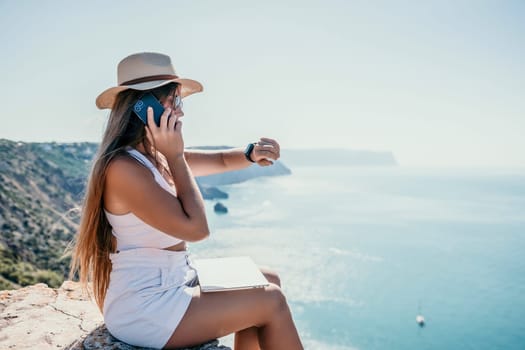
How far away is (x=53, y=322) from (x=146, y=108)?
5.30 ft

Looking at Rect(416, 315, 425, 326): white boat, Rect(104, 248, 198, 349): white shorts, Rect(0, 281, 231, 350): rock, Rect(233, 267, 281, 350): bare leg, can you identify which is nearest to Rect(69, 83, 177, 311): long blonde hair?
Rect(104, 248, 198, 349): white shorts

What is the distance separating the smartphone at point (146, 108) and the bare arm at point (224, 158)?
818 millimetres

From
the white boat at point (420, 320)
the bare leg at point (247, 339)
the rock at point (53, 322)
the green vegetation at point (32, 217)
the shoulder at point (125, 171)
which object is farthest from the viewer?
the white boat at point (420, 320)

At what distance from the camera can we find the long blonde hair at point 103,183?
5.21ft

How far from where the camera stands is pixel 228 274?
177 cm

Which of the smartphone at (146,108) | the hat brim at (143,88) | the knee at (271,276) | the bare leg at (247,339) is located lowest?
the bare leg at (247,339)

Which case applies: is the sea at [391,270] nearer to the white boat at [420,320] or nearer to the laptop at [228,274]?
the white boat at [420,320]

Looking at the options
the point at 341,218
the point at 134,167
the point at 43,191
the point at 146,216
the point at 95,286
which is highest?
the point at 134,167

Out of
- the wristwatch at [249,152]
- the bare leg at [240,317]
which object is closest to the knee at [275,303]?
the bare leg at [240,317]

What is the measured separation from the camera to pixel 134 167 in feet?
4.96

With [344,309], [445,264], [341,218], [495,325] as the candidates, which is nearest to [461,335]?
[495,325]

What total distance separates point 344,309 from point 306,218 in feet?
107

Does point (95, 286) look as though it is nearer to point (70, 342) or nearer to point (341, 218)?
point (70, 342)

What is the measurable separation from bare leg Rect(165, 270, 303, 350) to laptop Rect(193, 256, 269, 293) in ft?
0.10
